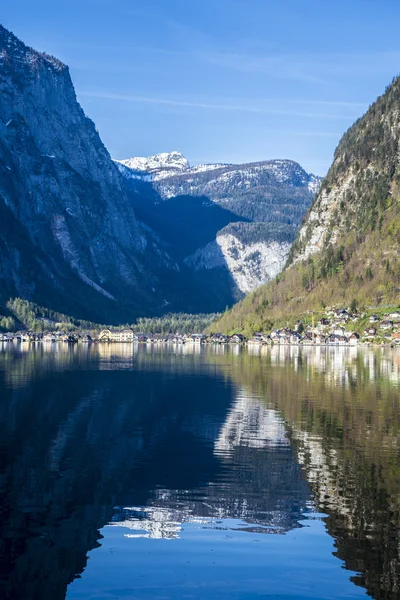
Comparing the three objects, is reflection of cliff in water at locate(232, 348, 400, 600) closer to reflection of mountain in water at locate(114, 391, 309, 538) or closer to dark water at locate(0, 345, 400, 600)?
dark water at locate(0, 345, 400, 600)

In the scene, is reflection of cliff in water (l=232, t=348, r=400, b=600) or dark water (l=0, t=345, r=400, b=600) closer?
dark water (l=0, t=345, r=400, b=600)

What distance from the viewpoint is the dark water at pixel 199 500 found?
30859mm

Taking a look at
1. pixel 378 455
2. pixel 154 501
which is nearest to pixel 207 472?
pixel 154 501

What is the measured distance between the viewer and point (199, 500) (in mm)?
40844

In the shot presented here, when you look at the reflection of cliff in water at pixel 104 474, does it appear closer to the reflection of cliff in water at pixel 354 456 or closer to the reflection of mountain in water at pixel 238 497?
the reflection of mountain in water at pixel 238 497

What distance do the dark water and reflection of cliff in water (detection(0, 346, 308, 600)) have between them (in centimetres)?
10

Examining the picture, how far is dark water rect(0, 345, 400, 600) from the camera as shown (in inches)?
1215

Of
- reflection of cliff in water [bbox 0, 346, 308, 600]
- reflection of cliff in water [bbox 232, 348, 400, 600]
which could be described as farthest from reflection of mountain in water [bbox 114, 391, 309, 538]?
reflection of cliff in water [bbox 232, 348, 400, 600]

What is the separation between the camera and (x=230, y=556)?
33125mm

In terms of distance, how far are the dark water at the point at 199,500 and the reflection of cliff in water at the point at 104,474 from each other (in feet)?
0.34

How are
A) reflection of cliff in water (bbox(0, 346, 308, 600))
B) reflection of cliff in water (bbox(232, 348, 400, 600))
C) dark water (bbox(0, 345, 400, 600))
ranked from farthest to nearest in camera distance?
reflection of cliff in water (bbox(0, 346, 308, 600)) → reflection of cliff in water (bbox(232, 348, 400, 600)) → dark water (bbox(0, 345, 400, 600))

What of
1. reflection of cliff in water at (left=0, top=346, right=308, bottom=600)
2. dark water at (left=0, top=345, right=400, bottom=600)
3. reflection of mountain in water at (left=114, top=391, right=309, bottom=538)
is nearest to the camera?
dark water at (left=0, top=345, right=400, bottom=600)

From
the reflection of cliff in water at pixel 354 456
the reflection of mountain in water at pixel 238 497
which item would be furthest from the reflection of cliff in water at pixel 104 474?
the reflection of cliff in water at pixel 354 456

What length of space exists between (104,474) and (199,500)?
6964 mm
